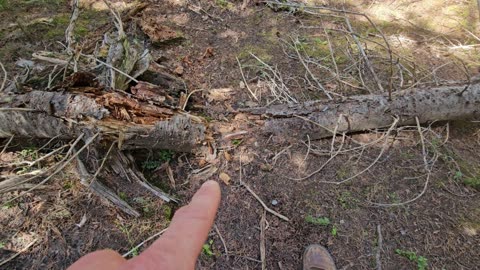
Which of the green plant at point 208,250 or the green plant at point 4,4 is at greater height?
the green plant at point 4,4

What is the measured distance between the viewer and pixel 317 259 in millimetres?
2309

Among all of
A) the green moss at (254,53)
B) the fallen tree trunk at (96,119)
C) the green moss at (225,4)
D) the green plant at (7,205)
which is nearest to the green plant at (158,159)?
the fallen tree trunk at (96,119)

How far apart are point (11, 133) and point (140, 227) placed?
137 centimetres

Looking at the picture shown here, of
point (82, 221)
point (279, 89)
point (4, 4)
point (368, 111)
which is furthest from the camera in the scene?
point (4, 4)

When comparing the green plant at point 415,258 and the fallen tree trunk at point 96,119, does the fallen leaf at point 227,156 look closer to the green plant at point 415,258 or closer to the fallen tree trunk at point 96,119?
the fallen tree trunk at point 96,119

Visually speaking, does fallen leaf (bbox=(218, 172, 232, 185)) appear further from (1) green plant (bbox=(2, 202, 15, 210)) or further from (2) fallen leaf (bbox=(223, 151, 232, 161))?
(1) green plant (bbox=(2, 202, 15, 210))

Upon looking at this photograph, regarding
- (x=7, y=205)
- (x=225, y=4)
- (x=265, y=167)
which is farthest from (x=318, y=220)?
(x=225, y=4)

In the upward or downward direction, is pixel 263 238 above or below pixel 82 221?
below

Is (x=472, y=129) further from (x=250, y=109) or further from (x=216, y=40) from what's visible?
(x=216, y=40)

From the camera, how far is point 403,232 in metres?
2.54

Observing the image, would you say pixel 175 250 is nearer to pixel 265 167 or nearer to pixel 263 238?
pixel 263 238

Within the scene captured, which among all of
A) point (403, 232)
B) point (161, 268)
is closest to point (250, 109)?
point (403, 232)

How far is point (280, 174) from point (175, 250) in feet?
7.11

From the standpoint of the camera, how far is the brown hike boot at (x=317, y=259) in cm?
227
